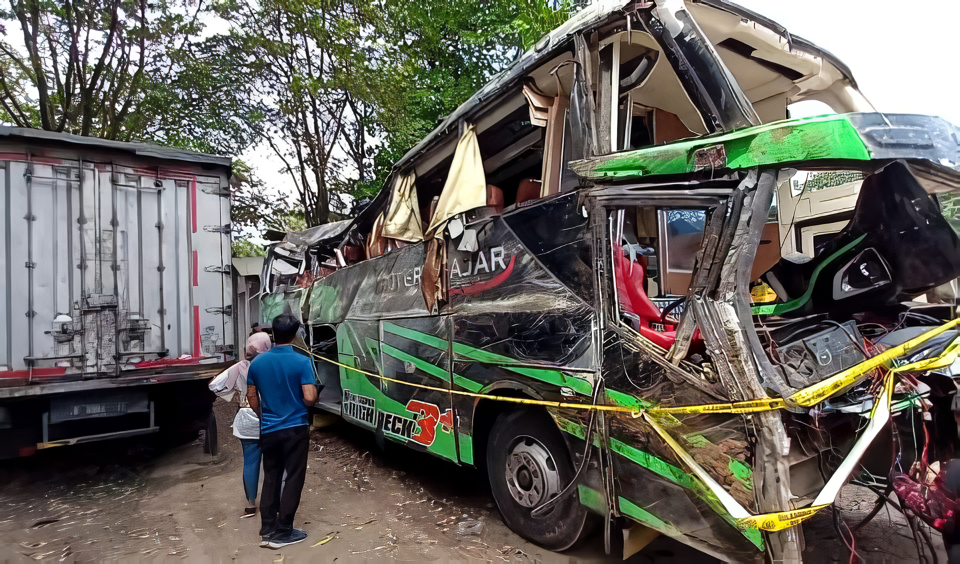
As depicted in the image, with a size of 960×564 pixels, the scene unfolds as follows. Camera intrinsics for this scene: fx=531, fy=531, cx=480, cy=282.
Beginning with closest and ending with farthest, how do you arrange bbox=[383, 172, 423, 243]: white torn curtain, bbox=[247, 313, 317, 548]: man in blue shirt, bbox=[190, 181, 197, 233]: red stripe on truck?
bbox=[247, 313, 317, 548]: man in blue shirt → bbox=[383, 172, 423, 243]: white torn curtain → bbox=[190, 181, 197, 233]: red stripe on truck

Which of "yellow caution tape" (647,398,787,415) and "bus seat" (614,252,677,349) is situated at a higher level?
"bus seat" (614,252,677,349)

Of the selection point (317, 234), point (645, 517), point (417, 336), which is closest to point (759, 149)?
point (645, 517)

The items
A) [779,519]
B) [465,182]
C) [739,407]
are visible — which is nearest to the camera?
[779,519]

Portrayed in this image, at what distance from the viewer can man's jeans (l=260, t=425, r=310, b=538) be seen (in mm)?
3982

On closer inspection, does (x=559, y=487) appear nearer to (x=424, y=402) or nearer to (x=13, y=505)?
(x=424, y=402)

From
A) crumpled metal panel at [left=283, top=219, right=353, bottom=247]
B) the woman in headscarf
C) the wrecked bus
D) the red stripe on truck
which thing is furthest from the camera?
crumpled metal panel at [left=283, top=219, right=353, bottom=247]

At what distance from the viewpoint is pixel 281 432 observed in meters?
3.96

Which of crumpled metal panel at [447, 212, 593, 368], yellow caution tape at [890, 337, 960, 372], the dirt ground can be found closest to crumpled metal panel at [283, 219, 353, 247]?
the dirt ground

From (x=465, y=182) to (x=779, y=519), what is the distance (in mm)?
3121

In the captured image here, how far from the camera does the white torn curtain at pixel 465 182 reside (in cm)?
434

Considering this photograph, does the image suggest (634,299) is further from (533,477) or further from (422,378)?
(422,378)

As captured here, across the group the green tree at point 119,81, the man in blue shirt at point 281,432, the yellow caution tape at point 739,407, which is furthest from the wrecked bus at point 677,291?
the green tree at point 119,81

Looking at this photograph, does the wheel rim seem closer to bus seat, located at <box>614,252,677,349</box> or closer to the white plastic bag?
bus seat, located at <box>614,252,677,349</box>

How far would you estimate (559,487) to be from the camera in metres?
3.56
